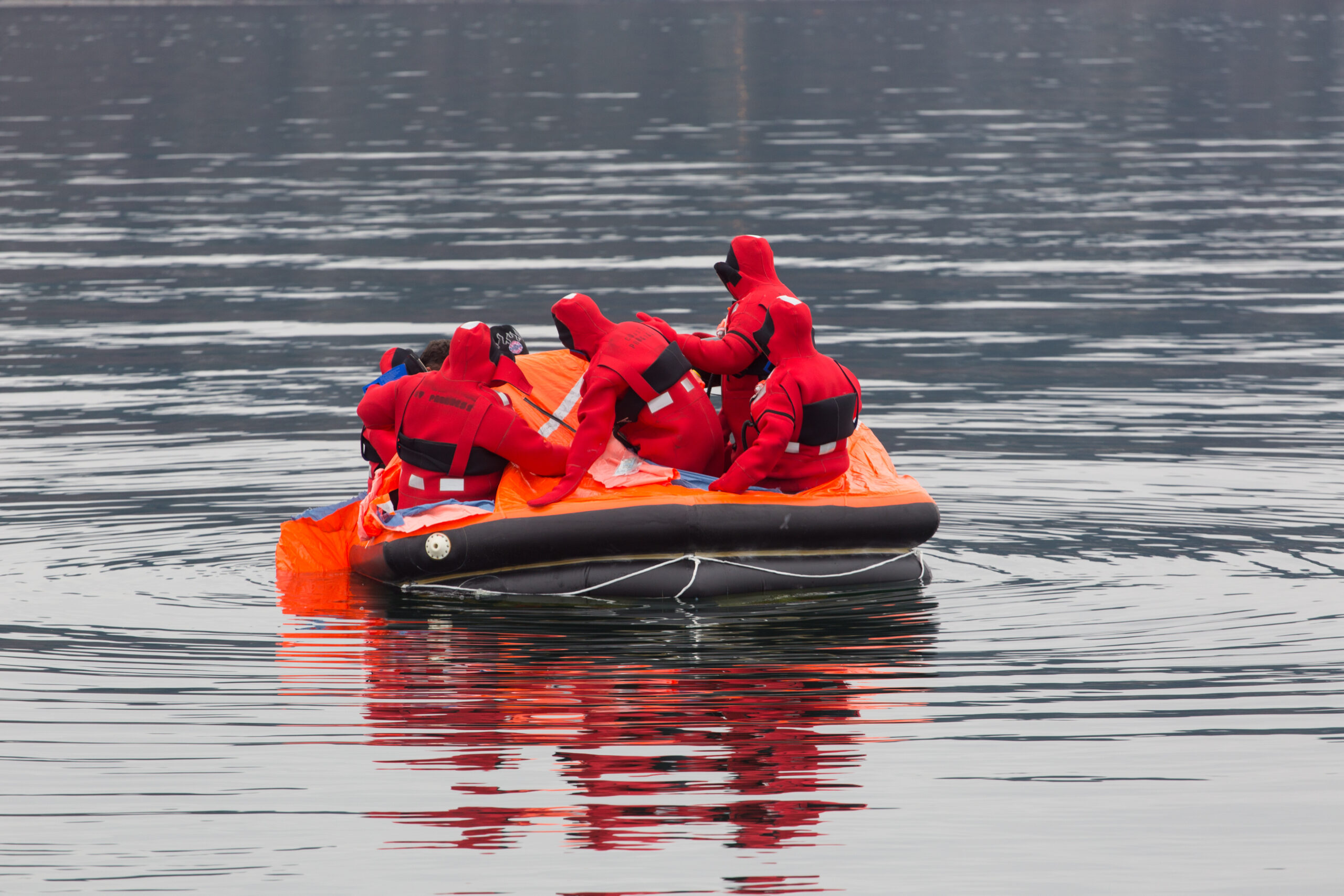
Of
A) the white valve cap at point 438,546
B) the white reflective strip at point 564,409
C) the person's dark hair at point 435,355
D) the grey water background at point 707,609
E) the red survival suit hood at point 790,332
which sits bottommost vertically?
the grey water background at point 707,609

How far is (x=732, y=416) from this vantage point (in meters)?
10.4

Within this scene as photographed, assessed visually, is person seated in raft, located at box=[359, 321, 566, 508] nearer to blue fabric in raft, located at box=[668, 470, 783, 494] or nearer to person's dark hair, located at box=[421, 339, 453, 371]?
person's dark hair, located at box=[421, 339, 453, 371]

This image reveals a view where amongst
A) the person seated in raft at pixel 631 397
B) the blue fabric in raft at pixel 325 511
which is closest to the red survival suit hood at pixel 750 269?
the person seated in raft at pixel 631 397

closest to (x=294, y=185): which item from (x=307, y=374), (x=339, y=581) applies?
(x=307, y=374)

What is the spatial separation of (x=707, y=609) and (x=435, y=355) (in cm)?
217

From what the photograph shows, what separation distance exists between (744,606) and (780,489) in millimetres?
654

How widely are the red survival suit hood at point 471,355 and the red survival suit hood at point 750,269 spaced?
1412mm

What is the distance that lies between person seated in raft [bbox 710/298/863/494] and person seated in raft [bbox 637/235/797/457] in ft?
0.57

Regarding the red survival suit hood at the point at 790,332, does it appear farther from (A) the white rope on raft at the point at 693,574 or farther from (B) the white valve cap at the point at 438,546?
(B) the white valve cap at the point at 438,546

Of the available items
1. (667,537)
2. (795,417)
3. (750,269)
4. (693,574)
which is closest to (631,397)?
(667,537)

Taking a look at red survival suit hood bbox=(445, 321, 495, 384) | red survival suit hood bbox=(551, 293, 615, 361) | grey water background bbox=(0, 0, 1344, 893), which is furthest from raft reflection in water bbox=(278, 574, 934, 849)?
red survival suit hood bbox=(551, 293, 615, 361)

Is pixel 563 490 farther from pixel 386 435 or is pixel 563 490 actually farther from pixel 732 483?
pixel 386 435

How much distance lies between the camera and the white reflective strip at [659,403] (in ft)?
31.7

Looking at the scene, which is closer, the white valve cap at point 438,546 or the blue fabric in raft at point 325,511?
the white valve cap at point 438,546
